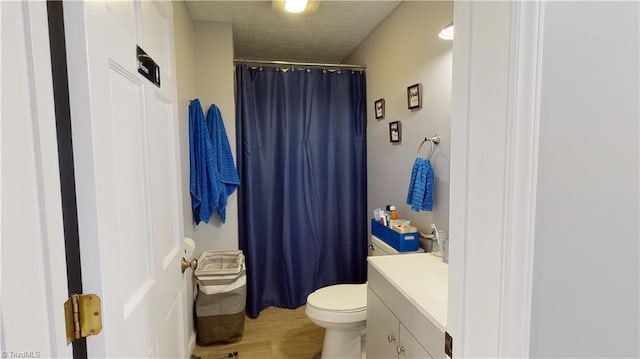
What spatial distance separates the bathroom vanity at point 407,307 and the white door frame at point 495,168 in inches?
17.6

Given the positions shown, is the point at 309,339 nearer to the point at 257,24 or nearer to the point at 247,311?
the point at 247,311

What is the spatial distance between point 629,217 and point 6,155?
1.04 meters

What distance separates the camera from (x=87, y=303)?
0.57 m

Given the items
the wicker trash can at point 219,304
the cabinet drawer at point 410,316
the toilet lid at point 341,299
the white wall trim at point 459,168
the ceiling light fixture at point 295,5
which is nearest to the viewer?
the white wall trim at point 459,168

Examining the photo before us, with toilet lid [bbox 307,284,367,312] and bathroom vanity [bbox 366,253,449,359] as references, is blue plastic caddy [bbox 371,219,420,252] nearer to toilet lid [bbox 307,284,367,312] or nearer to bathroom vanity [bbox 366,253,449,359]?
bathroom vanity [bbox 366,253,449,359]

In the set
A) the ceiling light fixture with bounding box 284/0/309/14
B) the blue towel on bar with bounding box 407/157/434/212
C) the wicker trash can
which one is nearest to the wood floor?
the wicker trash can

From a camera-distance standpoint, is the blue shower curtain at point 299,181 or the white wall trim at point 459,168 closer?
the white wall trim at point 459,168

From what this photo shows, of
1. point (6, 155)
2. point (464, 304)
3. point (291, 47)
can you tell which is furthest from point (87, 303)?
point (291, 47)

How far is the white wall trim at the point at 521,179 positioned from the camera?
0.54 meters

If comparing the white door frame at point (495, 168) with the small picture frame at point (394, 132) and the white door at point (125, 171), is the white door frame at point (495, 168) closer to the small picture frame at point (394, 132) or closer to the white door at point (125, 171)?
the white door at point (125, 171)

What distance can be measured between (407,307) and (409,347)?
147mm

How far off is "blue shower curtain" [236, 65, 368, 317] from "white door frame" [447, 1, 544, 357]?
87.6 inches

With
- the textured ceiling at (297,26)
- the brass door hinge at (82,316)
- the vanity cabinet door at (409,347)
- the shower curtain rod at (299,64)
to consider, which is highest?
the textured ceiling at (297,26)
